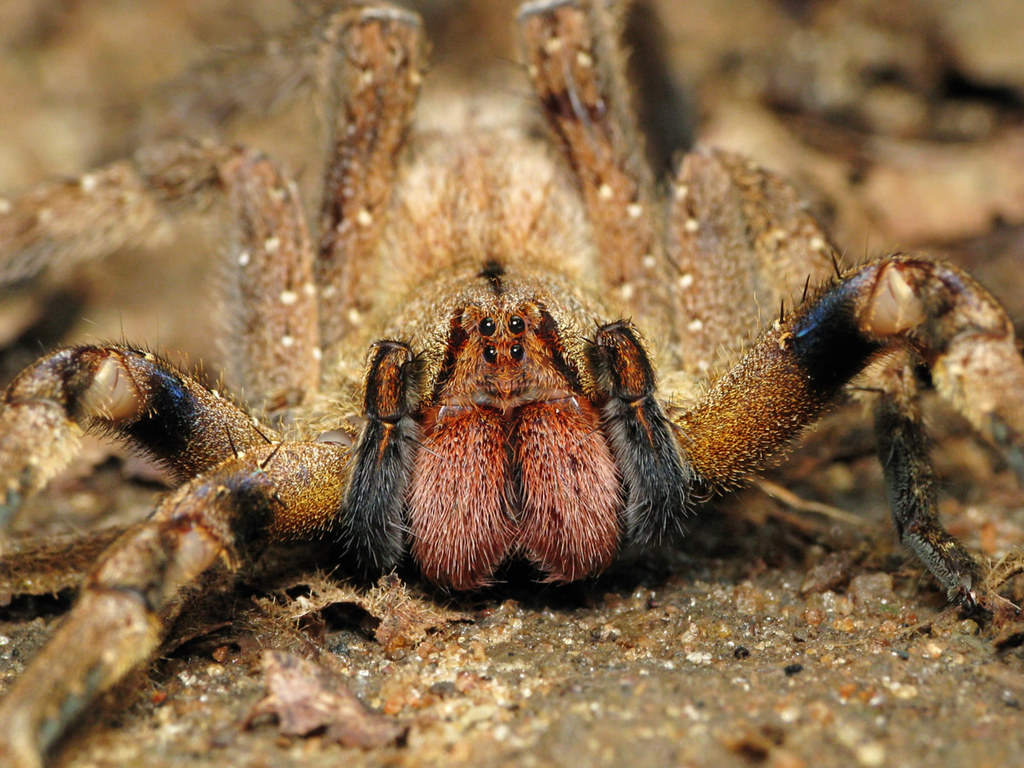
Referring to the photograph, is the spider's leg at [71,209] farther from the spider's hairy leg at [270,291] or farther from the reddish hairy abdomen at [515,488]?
the reddish hairy abdomen at [515,488]

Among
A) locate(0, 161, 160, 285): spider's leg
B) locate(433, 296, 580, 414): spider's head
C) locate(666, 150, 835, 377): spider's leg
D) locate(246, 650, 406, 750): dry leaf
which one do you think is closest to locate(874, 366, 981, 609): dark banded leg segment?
locate(666, 150, 835, 377): spider's leg

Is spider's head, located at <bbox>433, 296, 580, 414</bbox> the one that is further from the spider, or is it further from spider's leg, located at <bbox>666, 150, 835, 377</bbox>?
spider's leg, located at <bbox>666, 150, 835, 377</bbox>

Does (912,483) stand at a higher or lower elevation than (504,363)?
lower

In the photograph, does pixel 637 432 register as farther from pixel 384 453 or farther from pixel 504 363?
pixel 384 453

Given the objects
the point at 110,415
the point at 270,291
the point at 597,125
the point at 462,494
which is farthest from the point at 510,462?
the point at 597,125

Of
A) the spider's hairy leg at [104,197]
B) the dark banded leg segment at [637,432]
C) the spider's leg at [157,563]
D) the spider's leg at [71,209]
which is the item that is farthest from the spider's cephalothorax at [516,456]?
the spider's leg at [71,209]

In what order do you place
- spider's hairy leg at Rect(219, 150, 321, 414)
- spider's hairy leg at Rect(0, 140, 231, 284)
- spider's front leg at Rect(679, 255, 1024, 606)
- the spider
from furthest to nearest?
spider's hairy leg at Rect(0, 140, 231, 284), spider's hairy leg at Rect(219, 150, 321, 414), the spider, spider's front leg at Rect(679, 255, 1024, 606)
